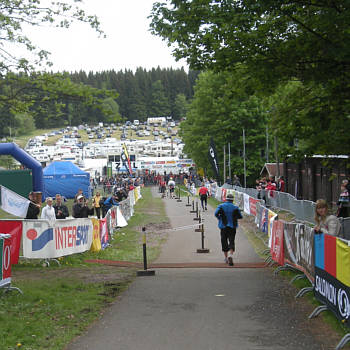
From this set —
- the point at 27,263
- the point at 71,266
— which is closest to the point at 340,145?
the point at 71,266

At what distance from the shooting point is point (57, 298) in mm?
10164

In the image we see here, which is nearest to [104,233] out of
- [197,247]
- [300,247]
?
[197,247]

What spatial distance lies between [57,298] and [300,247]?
461cm

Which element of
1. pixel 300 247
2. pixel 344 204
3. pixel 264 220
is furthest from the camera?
pixel 264 220

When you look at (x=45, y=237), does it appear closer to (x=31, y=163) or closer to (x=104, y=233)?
(x=104, y=233)

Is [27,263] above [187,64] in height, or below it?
below

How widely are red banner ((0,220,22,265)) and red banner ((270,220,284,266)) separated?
6213mm

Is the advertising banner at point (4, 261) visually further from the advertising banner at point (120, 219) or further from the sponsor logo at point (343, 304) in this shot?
the advertising banner at point (120, 219)

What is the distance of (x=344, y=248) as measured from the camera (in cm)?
711

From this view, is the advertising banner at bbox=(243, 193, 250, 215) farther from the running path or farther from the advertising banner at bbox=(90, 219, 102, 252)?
the advertising banner at bbox=(90, 219, 102, 252)

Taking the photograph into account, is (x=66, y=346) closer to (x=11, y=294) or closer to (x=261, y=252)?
(x=11, y=294)

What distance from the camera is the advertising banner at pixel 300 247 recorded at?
31.5 feet

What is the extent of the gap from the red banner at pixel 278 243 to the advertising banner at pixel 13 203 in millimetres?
6570

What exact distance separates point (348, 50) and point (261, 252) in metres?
8.12
